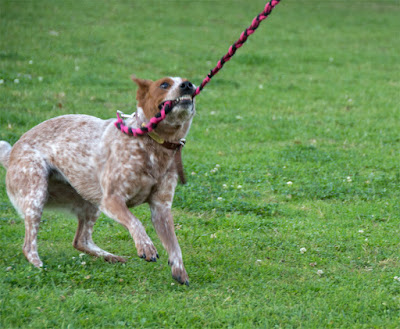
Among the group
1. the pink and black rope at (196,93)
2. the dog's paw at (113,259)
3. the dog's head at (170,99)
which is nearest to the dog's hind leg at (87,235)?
the dog's paw at (113,259)

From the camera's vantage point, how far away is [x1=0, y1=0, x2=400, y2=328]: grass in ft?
15.7

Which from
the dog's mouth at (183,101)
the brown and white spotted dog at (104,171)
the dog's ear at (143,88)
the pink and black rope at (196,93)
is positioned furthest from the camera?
the dog's ear at (143,88)

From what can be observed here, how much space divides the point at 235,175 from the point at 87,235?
2.82 metres

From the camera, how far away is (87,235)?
5.96 meters

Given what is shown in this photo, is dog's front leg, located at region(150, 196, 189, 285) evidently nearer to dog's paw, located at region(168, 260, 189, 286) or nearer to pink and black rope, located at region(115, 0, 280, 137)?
dog's paw, located at region(168, 260, 189, 286)

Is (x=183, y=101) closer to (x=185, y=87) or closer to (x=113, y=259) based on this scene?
(x=185, y=87)

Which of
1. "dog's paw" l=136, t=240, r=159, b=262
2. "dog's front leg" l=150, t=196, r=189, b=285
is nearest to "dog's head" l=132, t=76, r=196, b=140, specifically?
"dog's front leg" l=150, t=196, r=189, b=285

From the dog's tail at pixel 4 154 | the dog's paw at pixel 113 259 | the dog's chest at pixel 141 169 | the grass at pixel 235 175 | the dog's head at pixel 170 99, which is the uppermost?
the dog's head at pixel 170 99

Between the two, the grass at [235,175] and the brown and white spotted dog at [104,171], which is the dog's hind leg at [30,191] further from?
the grass at [235,175]

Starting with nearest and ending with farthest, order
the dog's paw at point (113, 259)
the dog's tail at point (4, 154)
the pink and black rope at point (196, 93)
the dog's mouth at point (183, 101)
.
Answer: the pink and black rope at point (196, 93), the dog's mouth at point (183, 101), the dog's paw at point (113, 259), the dog's tail at point (4, 154)

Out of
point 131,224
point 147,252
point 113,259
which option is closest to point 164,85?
point 131,224

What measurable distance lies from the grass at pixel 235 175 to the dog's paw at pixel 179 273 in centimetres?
7

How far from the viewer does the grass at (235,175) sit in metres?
4.80

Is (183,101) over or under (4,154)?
over
